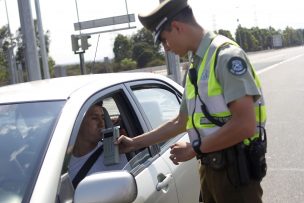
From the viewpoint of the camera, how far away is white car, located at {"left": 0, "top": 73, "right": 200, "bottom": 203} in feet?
7.43

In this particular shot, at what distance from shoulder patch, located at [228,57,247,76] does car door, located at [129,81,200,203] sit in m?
1.10

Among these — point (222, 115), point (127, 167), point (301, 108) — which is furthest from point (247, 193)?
point (301, 108)

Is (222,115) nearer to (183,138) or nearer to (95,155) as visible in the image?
(95,155)

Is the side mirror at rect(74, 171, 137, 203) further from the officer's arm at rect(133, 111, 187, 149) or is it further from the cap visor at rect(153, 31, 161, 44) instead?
the officer's arm at rect(133, 111, 187, 149)

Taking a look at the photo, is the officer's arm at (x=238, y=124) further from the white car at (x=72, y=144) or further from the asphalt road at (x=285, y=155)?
the asphalt road at (x=285, y=155)

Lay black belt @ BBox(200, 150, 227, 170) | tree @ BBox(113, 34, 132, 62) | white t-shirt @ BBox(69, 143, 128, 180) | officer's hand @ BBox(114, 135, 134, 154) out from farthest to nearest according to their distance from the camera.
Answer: tree @ BBox(113, 34, 132, 62) → officer's hand @ BBox(114, 135, 134, 154) → white t-shirt @ BBox(69, 143, 128, 180) → black belt @ BBox(200, 150, 227, 170)

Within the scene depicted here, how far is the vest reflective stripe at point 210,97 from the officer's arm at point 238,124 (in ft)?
0.32

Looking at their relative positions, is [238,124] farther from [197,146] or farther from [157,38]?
[157,38]

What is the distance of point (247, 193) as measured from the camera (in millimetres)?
2684

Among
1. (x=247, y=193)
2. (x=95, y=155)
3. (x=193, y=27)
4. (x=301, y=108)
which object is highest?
(x=193, y=27)

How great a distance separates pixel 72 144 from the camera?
253cm

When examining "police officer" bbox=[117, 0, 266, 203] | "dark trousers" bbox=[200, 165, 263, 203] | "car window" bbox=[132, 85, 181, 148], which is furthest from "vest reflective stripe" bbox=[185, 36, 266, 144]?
"car window" bbox=[132, 85, 181, 148]

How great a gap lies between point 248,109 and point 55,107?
97cm

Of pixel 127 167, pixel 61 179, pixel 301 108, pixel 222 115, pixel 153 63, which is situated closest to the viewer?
pixel 61 179
